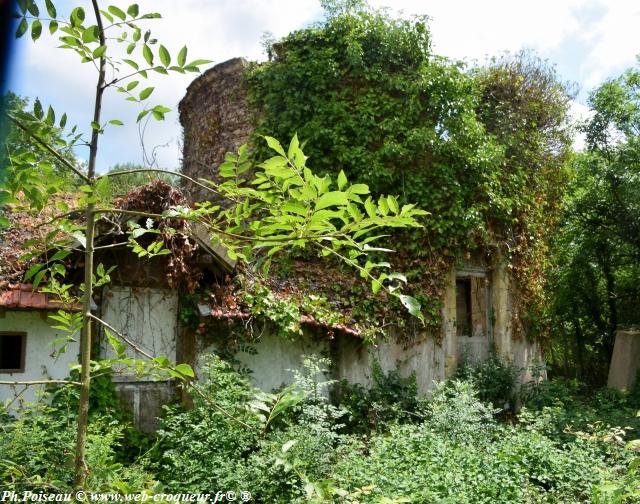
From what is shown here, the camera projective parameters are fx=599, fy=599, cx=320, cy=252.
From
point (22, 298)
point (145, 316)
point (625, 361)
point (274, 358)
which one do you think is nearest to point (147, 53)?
point (22, 298)

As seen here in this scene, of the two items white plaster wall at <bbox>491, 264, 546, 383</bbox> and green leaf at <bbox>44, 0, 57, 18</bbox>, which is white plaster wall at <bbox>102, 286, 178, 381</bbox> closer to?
green leaf at <bbox>44, 0, 57, 18</bbox>

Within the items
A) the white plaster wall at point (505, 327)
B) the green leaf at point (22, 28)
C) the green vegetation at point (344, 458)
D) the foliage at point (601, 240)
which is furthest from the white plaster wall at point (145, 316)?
the foliage at point (601, 240)

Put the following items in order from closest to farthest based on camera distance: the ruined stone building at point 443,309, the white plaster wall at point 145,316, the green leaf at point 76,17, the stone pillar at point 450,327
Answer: the green leaf at point 76,17
the white plaster wall at point 145,316
the ruined stone building at point 443,309
the stone pillar at point 450,327

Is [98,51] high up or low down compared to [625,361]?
up

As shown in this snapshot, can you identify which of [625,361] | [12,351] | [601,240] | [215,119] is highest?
[215,119]

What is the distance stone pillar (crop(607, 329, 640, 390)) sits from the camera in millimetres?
11297

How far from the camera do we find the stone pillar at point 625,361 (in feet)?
37.1

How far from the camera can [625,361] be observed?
11430 millimetres

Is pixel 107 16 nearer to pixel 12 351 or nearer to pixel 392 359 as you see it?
pixel 12 351

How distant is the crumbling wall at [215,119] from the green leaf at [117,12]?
27.9ft

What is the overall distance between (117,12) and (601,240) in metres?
12.3

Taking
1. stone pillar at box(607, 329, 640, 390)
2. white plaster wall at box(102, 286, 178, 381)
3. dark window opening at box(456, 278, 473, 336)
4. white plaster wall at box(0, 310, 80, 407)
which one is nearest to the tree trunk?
white plaster wall at box(0, 310, 80, 407)

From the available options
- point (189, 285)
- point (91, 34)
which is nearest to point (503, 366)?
point (189, 285)

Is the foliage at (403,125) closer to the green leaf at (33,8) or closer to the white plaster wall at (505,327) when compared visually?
the white plaster wall at (505,327)
